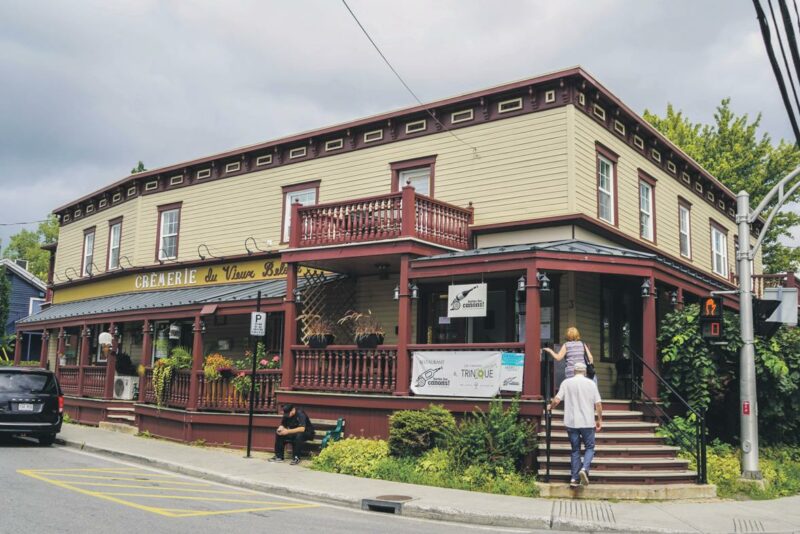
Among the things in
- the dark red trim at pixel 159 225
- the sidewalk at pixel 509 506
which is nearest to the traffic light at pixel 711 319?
the sidewalk at pixel 509 506

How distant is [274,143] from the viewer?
2159 cm

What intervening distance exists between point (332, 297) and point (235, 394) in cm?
336

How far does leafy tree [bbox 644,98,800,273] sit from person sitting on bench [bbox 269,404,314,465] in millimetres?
27581

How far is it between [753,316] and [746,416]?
6.68ft

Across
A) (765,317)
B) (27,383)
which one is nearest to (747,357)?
(765,317)

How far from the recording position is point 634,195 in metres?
19.2

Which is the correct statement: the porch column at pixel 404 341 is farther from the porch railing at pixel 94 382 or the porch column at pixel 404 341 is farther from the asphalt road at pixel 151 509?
the porch railing at pixel 94 382

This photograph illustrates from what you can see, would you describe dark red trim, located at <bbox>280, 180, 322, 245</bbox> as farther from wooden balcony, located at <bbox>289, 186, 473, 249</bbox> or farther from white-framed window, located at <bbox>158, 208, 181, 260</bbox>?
white-framed window, located at <bbox>158, 208, 181, 260</bbox>

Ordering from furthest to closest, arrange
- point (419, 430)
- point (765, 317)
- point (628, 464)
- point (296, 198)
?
point (296, 198) → point (419, 430) → point (765, 317) → point (628, 464)

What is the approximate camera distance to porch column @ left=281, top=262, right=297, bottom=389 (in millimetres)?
16734

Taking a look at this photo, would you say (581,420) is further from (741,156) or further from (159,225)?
(741,156)

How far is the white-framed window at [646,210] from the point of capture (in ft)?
64.2

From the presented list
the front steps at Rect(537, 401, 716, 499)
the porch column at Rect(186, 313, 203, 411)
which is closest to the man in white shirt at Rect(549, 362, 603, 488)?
the front steps at Rect(537, 401, 716, 499)

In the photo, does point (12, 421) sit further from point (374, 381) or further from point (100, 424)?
point (374, 381)
